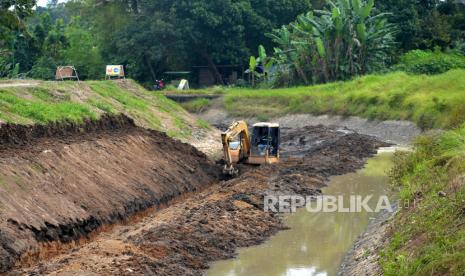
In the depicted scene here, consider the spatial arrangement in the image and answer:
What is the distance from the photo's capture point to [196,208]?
2248 centimetres

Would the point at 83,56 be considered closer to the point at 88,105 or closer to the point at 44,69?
the point at 44,69

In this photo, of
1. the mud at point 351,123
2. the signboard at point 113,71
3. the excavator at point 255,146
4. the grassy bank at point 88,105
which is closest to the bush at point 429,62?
the mud at point 351,123

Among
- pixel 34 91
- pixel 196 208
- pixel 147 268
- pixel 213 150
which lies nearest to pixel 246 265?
pixel 147 268

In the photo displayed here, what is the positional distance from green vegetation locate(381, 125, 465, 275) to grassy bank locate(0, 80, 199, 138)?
1184cm

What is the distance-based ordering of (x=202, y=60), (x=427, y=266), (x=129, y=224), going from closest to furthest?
(x=427, y=266), (x=129, y=224), (x=202, y=60)

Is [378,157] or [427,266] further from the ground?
[427,266]

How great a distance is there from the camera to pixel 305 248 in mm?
19844

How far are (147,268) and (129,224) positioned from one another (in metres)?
5.97

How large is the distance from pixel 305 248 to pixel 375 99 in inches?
1160

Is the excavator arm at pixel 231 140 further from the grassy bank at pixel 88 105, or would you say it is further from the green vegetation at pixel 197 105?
the green vegetation at pixel 197 105

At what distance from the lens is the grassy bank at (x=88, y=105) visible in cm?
2600

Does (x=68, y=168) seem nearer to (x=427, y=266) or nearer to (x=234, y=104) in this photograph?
(x=427, y=266)

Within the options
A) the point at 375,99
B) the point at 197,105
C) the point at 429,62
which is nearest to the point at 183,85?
the point at 197,105

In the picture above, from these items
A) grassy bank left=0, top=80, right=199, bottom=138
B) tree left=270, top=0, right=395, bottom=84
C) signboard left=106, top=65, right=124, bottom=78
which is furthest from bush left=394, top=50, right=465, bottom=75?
grassy bank left=0, top=80, right=199, bottom=138
